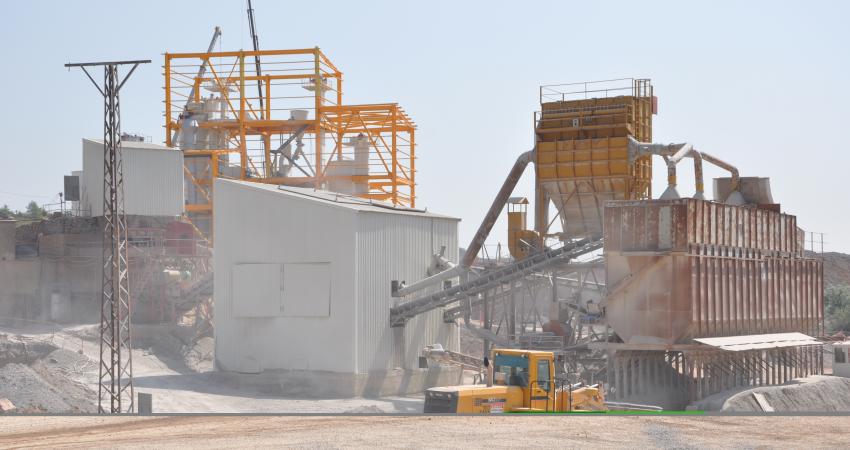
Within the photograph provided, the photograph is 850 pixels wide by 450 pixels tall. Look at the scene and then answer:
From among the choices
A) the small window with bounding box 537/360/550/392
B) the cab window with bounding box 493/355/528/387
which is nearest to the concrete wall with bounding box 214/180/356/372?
the cab window with bounding box 493/355/528/387

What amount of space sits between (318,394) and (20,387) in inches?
398

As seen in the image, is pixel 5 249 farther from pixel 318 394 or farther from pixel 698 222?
pixel 698 222

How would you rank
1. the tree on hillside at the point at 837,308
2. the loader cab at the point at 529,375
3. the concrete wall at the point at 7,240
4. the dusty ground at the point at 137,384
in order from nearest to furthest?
the loader cab at the point at 529,375, the dusty ground at the point at 137,384, the concrete wall at the point at 7,240, the tree on hillside at the point at 837,308

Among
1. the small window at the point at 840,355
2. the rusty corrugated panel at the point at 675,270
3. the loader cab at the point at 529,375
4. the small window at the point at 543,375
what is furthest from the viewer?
the small window at the point at 840,355

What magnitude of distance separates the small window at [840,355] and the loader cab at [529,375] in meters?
26.4

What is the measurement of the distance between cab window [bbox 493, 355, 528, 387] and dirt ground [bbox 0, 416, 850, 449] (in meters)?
2.38

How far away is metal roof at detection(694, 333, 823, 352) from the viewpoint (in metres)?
37.8

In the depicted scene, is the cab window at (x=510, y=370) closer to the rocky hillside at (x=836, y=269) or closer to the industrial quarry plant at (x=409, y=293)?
the industrial quarry plant at (x=409, y=293)

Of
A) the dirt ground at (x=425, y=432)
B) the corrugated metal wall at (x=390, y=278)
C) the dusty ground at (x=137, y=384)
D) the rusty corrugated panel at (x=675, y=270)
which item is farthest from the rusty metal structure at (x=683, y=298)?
the dirt ground at (x=425, y=432)

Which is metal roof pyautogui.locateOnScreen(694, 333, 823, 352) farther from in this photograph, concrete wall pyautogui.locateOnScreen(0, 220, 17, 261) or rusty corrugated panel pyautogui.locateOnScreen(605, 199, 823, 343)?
concrete wall pyautogui.locateOnScreen(0, 220, 17, 261)

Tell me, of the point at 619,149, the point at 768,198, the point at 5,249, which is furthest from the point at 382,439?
the point at 5,249

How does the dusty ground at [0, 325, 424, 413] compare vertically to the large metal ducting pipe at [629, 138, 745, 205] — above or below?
below

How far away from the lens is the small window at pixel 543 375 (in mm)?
24908

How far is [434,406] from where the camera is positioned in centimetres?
2414
